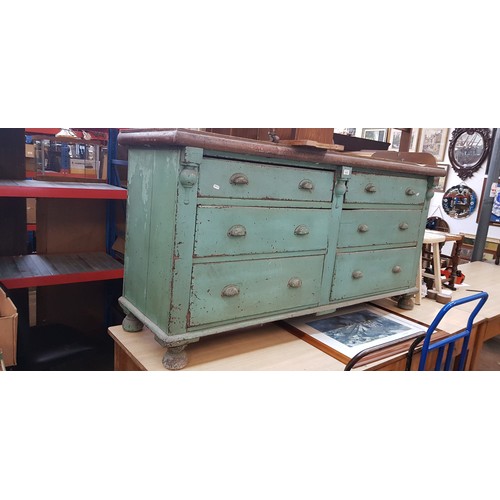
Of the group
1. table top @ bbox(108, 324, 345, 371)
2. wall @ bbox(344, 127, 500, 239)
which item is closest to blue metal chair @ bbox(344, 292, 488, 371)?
table top @ bbox(108, 324, 345, 371)

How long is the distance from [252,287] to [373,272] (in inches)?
29.9

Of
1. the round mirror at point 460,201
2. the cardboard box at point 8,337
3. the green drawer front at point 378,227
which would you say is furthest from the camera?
the round mirror at point 460,201

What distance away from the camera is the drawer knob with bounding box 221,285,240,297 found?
5.00 ft

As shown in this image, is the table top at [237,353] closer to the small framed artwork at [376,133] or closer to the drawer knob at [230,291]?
the drawer knob at [230,291]

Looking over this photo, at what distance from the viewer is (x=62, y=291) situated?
9.86 ft

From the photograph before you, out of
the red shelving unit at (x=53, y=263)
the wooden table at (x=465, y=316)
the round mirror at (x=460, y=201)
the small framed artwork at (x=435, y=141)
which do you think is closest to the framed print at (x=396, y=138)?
the small framed artwork at (x=435, y=141)

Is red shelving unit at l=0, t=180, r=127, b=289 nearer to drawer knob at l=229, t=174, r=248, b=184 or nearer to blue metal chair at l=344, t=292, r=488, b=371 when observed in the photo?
drawer knob at l=229, t=174, r=248, b=184

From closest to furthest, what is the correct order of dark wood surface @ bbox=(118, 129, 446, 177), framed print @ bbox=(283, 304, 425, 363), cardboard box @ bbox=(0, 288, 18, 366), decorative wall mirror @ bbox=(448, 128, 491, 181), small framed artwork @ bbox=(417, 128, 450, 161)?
dark wood surface @ bbox=(118, 129, 446, 177), cardboard box @ bbox=(0, 288, 18, 366), framed print @ bbox=(283, 304, 425, 363), decorative wall mirror @ bbox=(448, 128, 491, 181), small framed artwork @ bbox=(417, 128, 450, 161)

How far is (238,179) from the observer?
1.46 m

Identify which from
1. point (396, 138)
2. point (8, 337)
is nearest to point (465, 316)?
point (8, 337)

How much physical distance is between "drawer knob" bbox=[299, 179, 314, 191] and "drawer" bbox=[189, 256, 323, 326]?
290mm

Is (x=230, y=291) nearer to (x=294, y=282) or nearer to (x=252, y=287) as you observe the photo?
(x=252, y=287)

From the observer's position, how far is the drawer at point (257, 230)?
1.43 m

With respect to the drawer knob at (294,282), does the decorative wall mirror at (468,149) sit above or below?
above
